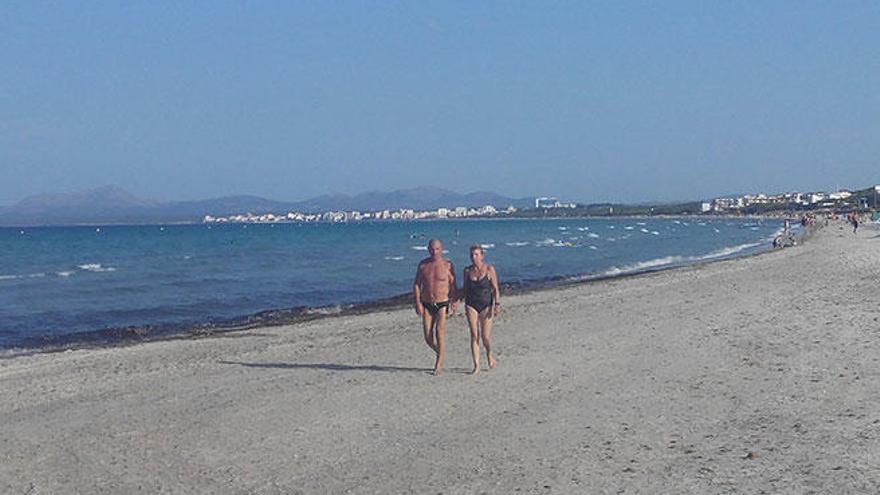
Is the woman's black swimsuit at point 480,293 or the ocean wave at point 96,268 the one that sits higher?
the woman's black swimsuit at point 480,293

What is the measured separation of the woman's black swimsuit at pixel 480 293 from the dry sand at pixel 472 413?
0.88 metres

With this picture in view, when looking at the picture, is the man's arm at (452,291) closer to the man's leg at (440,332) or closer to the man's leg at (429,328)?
the man's leg at (440,332)

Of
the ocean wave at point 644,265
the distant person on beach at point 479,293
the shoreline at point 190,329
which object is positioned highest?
the distant person on beach at point 479,293

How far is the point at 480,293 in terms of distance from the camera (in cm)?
1112

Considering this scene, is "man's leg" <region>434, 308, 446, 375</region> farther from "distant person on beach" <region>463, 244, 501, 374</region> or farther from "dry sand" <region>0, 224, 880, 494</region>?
"distant person on beach" <region>463, 244, 501, 374</region>

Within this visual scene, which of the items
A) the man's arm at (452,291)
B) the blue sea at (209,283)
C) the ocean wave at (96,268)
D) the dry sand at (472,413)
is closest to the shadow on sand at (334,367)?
the dry sand at (472,413)

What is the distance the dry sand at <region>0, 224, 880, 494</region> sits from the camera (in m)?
7.37

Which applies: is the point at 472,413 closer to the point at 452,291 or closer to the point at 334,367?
the point at 452,291

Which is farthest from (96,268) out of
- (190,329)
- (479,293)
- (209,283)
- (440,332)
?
(479,293)

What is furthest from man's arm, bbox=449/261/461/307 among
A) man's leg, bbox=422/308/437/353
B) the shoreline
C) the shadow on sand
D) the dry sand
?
the shoreline

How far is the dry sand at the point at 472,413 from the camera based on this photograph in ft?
24.2

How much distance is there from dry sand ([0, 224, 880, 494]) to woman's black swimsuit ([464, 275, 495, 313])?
0.88 meters

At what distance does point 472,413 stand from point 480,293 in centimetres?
202

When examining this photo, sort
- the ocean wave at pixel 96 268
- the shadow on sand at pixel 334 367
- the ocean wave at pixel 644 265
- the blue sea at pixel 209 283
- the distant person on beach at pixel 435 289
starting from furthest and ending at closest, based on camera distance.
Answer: the ocean wave at pixel 96 268 < the ocean wave at pixel 644 265 < the blue sea at pixel 209 283 < the shadow on sand at pixel 334 367 < the distant person on beach at pixel 435 289
